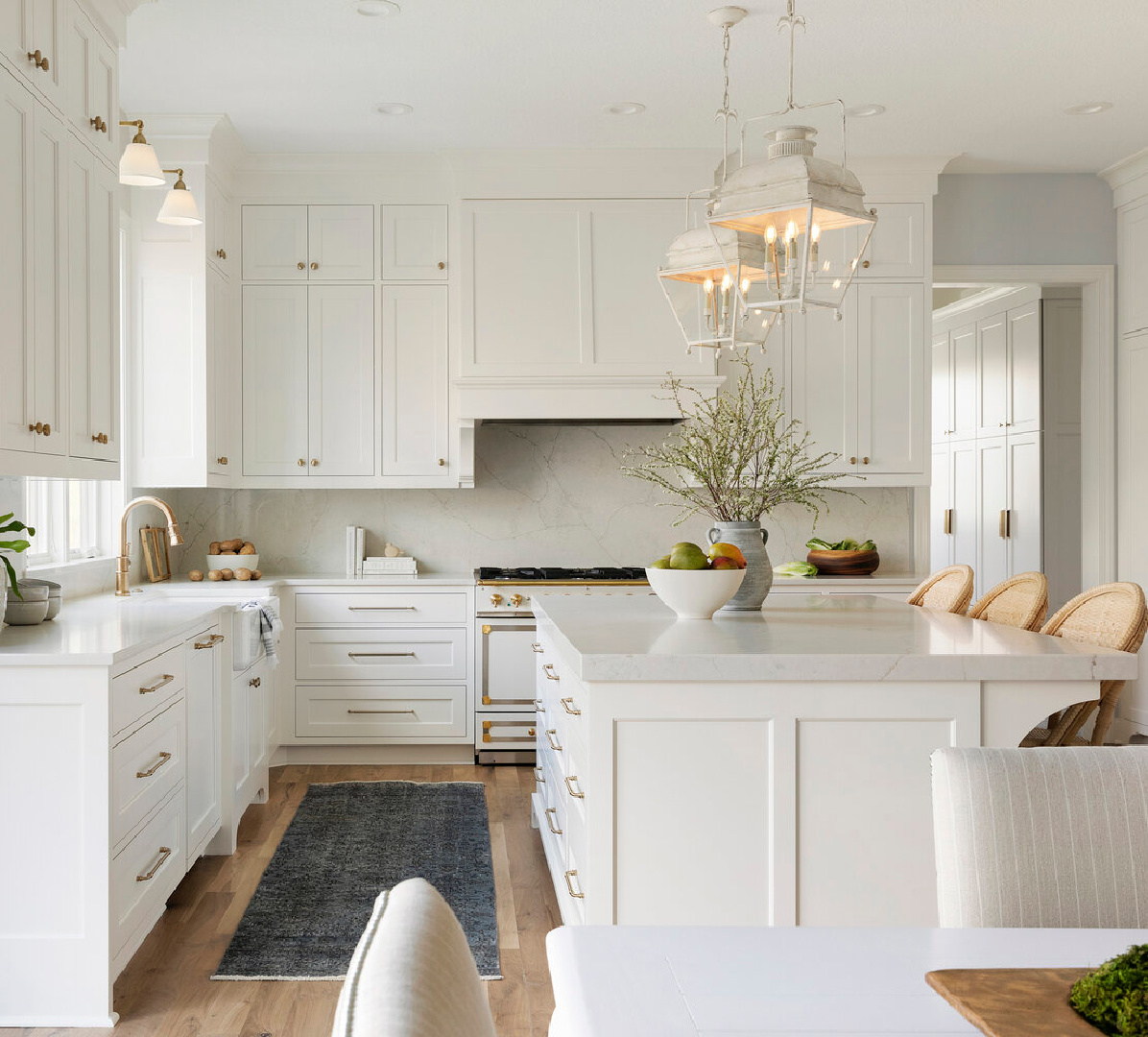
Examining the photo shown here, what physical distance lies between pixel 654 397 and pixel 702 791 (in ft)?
8.43

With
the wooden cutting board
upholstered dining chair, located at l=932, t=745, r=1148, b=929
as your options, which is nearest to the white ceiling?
upholstered dining chair, located at l=932, t=745, r=1148, b=929

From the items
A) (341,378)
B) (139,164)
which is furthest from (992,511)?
(139,164)

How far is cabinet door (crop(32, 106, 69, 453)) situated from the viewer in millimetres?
2697

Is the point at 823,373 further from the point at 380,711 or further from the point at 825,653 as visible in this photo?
the point at 825,653

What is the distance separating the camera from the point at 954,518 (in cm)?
731

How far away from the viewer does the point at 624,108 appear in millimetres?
4285

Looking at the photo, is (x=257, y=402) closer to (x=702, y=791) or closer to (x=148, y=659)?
(x=148, y=659)

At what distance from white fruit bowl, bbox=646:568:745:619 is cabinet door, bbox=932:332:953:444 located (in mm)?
5218

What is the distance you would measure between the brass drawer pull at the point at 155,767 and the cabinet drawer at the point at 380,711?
76.2 inches

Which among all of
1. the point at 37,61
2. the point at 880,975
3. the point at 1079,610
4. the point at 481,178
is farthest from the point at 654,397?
the point at 880,975

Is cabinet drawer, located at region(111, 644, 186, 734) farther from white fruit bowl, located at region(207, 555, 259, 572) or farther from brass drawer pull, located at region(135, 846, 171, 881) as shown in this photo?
white fruit bowl, located at region(207, 555, 259, 572)

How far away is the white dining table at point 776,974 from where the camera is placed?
0.87m

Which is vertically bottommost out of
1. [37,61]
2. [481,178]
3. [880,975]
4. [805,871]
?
[805,871]

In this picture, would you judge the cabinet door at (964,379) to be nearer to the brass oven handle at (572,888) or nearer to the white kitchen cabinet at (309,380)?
the white kitchen cabinet at (309,380)
